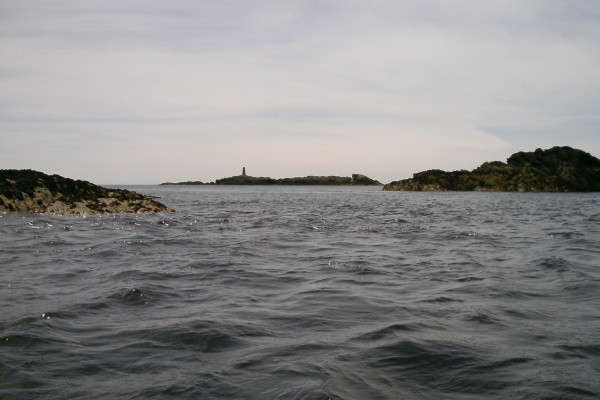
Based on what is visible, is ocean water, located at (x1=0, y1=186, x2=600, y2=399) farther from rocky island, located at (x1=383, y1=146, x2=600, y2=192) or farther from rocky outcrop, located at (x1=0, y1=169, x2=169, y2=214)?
rocky island, located at (x1=383, y1=146, x2=600, y2=192)

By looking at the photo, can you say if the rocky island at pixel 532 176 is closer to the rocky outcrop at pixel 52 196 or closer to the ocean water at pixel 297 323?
the rocky outcrop at pixel 52 196

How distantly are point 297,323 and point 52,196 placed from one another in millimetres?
19466

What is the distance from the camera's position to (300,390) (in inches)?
148

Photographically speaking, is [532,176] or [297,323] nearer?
[297,323]

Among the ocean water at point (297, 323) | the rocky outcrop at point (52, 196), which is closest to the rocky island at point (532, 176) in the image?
the rocky outcrop at point (52, 196)

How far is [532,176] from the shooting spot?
8275cm

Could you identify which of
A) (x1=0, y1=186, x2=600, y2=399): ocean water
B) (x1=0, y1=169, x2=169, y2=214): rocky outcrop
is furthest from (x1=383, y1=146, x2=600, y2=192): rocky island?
(x1=0, y1=186, x2=600, y2=399): ocean water

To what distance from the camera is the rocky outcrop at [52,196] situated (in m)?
20.1

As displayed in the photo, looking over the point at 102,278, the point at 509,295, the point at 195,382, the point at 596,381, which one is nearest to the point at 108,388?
the point at 195,382

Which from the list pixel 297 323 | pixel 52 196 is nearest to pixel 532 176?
pixel 52 196

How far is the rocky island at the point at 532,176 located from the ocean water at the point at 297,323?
79059 mm

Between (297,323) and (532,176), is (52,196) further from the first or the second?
(532,176)

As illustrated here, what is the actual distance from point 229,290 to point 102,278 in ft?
8.40

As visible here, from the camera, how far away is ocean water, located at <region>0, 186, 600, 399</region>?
387 centimetres
